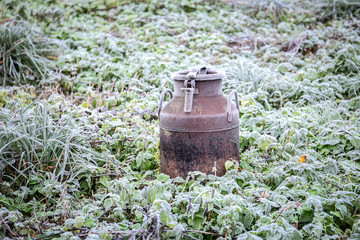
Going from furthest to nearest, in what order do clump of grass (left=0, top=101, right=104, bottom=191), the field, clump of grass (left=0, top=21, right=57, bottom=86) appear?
clump of grass (left=0, top=21, right=57, bottom=86) < clump of grass (left=0, top=101, right=104, bottom=191) < the field

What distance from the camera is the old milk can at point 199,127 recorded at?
10.2 ft

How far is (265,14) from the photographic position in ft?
28.5

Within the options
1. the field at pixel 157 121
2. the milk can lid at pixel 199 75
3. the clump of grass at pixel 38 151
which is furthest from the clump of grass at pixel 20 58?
the milk can lid at pixel 199 75

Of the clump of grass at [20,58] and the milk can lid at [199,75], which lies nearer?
the milk can lid at [199,75]

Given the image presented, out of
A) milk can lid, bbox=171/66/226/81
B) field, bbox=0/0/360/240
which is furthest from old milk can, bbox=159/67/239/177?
field, bbox=0/0/360/240

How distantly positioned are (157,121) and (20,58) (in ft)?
9.85

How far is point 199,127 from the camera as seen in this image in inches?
122

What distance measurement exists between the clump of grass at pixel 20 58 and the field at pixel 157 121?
0.09 feet

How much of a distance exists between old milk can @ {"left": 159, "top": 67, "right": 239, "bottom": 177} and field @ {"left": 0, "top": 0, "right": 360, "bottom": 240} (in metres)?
0.15

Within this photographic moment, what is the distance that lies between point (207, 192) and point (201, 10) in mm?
6908

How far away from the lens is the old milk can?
3107 millimetres

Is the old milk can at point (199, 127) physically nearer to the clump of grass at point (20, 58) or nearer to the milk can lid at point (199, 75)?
the milk can lid at point (199, 75)

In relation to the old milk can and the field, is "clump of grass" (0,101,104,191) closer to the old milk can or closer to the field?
the field

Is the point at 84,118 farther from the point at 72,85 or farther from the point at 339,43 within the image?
the point at 339,43
